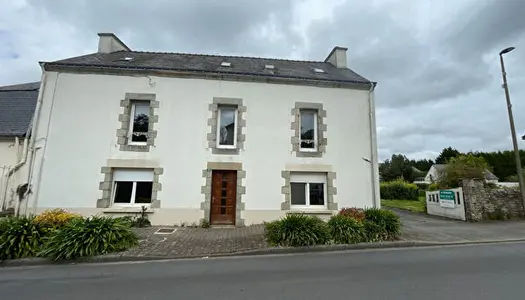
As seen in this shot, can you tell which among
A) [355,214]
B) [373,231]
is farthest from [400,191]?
[373,231]

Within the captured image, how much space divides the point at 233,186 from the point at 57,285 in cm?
573

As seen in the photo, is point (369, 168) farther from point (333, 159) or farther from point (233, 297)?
point (233, 297)

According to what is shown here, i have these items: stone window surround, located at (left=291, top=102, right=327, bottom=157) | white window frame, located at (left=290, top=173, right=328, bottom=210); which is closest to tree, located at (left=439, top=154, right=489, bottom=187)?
white window frame, located at (left=290, top=173, right=328, bottom=210)

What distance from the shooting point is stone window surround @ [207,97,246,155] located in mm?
9336

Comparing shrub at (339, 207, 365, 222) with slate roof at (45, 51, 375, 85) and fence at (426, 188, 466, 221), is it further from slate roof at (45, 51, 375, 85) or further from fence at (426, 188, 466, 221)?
fence at (426, 188, 466, 221)

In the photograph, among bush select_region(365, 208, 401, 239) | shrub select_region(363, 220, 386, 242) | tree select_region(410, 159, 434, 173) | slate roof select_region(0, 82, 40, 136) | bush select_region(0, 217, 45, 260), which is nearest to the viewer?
bush select_region(0, 217, 45, 260)

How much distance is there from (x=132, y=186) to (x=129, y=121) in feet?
7.53

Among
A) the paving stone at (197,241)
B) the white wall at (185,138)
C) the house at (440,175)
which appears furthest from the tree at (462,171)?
the paving stone at (197,241)

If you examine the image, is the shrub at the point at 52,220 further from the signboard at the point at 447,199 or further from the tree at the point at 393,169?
the tree at the point at 393,169

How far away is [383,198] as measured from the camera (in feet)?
72.7

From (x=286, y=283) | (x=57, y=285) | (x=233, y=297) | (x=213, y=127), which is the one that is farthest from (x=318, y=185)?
(x=57, y=285)

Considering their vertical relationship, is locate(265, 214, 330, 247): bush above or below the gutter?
below

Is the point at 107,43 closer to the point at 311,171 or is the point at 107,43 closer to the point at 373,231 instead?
the point at 311,171

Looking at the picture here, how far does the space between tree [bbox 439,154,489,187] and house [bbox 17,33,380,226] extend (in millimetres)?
6172
